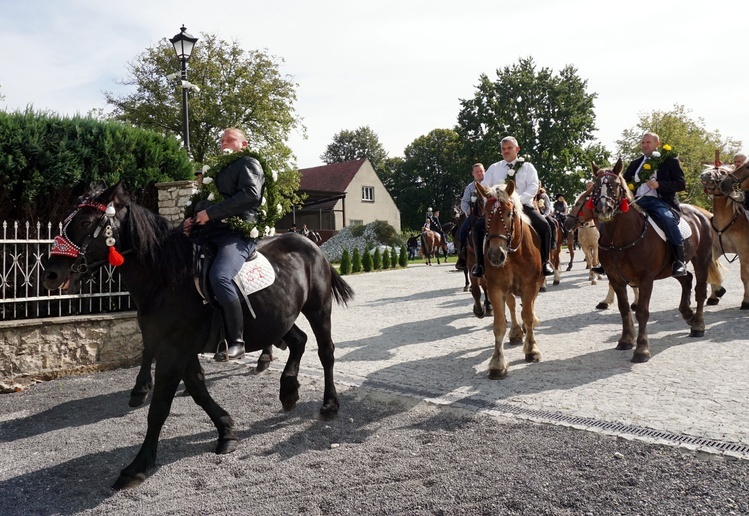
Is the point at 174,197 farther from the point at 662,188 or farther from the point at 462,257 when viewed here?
the point at 662,188

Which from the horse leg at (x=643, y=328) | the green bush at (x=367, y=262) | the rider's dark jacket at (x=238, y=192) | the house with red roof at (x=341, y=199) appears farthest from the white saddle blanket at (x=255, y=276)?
the house with red roof at (x=341, y=199)

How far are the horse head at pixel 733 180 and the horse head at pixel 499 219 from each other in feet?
16.9

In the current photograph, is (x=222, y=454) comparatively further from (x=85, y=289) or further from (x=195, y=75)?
(x=195, y=75)

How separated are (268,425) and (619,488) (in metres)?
3.10

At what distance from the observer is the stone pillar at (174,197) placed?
850cm

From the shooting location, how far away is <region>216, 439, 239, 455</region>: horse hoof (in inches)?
182

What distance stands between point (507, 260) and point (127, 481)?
4.77 meters

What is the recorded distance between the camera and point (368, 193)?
55719 millimetres

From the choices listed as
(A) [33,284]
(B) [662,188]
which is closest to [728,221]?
(B) [662,188]

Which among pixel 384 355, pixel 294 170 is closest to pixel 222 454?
pixel 384 355

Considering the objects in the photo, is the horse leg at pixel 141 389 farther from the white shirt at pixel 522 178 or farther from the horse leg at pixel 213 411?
the white shirt at pixel 522 178

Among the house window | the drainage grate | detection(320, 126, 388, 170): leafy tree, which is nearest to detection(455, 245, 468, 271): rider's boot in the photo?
the drainage grate

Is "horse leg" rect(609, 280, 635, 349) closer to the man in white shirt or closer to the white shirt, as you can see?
the man in white shirt

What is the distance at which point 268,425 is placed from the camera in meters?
5.32
